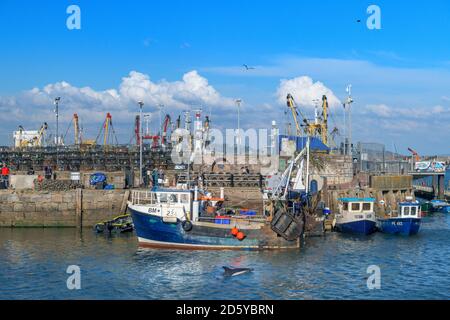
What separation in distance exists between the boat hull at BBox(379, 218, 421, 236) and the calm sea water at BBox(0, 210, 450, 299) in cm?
221

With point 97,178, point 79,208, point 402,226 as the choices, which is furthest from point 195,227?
point 97,178

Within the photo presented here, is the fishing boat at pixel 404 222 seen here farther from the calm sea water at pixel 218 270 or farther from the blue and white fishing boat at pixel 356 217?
the calm sea water at pixel 218 270

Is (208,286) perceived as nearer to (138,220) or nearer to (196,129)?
(138,220)

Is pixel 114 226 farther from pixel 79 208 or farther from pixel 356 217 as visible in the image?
pixel 356 217

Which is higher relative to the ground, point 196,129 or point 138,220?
point 196,129

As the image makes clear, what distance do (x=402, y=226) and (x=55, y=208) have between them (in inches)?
1266

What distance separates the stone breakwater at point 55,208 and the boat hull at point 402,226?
24.8 meters

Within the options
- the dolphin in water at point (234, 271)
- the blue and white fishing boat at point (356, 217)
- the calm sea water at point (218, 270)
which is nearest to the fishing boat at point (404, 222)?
the blue and white fishing boat at point (356, 217)

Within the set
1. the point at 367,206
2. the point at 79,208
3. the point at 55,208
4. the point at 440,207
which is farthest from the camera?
the point at 440,207

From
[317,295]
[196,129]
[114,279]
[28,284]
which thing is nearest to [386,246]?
[317,295]

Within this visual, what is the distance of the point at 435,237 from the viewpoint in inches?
2012

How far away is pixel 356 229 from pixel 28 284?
29.6 metres

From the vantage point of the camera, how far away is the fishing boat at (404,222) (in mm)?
51375

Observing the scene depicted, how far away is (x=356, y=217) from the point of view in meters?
52.0
